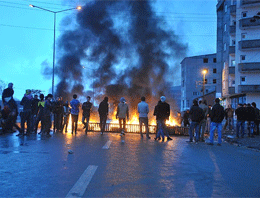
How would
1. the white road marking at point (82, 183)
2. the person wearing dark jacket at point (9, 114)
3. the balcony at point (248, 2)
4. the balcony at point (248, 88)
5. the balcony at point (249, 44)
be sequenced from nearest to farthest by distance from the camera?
the white road marking at point (82, 183), the person wearing dark jacket at point (9, 114), the balcony at point (248, 88), the balcony at point (249, 44), the balcony at point (248, 2)

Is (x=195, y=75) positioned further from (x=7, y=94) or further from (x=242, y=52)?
(x=7, y=94)

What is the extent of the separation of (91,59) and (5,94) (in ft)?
97.5

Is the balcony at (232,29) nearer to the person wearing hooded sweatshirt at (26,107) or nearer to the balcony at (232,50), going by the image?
the balcony at (232,50)

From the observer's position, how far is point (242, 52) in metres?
45.4

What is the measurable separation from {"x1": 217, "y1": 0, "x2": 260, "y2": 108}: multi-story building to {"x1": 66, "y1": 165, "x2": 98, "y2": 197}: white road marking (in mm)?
40485

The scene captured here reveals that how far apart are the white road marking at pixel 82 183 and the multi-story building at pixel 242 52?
4049 cm

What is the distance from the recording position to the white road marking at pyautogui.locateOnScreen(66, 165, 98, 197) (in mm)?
4484

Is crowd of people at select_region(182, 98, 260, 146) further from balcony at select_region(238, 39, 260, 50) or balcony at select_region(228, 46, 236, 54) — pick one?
balcony at select_region(228, 46, 236, 54)

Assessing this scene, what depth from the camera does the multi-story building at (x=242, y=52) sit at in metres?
44.0

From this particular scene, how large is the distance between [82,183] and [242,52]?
43913 mm

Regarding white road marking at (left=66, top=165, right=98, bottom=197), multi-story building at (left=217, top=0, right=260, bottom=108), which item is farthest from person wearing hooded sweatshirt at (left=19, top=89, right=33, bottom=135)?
multi-story building at (left=217, top=0, right=260, bottom=108)

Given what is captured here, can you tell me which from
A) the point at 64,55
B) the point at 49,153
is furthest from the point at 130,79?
the point at 49,153

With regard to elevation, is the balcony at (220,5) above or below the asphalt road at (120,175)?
above

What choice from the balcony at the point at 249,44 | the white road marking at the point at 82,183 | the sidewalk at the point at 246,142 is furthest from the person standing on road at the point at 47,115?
the balcony at the point at 249,44
